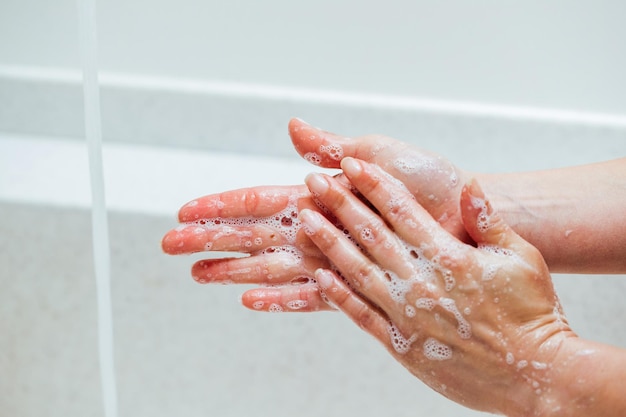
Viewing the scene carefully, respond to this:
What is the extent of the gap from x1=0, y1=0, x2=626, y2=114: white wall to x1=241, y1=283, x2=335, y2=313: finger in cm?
52

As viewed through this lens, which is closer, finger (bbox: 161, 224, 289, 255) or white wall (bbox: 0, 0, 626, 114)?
finger (bbox: 161, 224, 289, 255)

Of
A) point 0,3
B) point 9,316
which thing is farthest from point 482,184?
point 0,3

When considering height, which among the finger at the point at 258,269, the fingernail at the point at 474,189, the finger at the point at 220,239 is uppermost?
the fingernail at the point at 474,189

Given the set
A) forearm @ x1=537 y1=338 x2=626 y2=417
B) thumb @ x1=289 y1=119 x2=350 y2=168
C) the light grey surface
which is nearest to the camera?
forearm @ x1=537 y1=338 x2=626 y2=417

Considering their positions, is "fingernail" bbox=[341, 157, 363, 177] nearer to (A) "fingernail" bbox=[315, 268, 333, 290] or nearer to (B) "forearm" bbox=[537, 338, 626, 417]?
(A) "fingernail" bbox=[315, 268, 333, 290]

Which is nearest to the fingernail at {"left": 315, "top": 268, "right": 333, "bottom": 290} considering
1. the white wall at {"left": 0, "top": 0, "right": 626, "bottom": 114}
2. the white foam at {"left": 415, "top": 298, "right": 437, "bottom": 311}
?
the white foam at {"left": 415, "top": 298, "right": 437, "bottom": 311}

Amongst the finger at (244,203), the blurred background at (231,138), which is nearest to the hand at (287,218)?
the finger at (244,203)

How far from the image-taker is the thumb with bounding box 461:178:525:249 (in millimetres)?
706

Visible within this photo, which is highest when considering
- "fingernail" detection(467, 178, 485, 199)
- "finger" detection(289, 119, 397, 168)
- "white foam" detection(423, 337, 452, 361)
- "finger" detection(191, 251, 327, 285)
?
"finger" detection(289, 119, 397, 168)

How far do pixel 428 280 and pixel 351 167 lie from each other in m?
0.15

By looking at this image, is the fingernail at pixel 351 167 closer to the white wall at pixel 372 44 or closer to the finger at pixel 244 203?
the finger at pixel 244 203

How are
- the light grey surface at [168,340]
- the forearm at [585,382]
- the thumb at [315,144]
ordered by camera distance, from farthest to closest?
1. the light grey surface at [168,340]
2. the thumb at [315,144]
3. the forearm at [585,382]

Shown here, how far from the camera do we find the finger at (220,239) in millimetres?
822

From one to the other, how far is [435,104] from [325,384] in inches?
21.0
